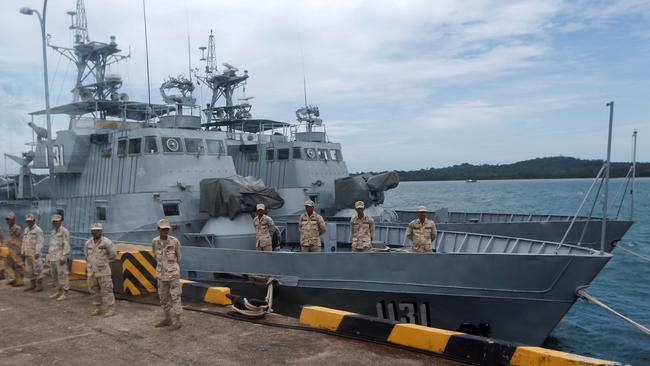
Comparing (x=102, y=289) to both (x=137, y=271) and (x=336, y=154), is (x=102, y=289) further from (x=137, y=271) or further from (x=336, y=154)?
(x=336, y=154)

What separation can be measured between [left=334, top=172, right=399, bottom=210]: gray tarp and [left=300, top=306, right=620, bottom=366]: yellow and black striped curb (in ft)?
33.0

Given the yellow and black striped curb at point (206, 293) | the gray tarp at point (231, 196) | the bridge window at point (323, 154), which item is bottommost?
the yellow and black striped curb at point (206, 293)

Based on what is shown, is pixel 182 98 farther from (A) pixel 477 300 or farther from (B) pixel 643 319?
(B) pixel 643 319

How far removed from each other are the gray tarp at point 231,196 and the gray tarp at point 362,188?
4014 mm

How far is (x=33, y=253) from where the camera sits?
409 inches

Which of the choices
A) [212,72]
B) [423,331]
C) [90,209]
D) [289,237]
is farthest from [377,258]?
[212,72]

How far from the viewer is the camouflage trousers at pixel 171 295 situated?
24.2ft

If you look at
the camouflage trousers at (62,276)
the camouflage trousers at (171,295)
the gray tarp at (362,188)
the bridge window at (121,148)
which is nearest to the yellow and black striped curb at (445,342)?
the camouflage trousers at (171,295)

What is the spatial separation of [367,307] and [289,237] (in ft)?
15.6

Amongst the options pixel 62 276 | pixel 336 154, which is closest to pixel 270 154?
pixel 336 154

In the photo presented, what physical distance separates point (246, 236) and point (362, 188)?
16.7 feet

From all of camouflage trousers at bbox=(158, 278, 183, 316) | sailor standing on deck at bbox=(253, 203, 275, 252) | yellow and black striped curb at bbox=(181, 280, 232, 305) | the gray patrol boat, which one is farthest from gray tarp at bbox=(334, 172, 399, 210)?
camouflage trousers at bbox=(158, 278, 183, 316)

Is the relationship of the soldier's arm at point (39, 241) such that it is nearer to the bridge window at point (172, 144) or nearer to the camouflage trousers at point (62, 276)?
the camouflage trousers at point (62, 276)

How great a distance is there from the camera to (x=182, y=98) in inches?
727
